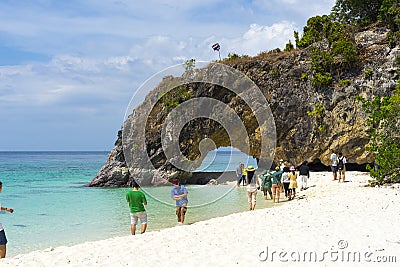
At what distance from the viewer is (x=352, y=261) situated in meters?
6.82

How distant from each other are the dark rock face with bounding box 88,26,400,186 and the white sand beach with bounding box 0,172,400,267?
56.1ft

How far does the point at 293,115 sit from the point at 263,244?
2309cm

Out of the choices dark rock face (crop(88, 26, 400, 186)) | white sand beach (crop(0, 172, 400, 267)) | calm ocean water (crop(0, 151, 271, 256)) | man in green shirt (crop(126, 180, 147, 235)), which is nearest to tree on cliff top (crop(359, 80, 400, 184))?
calm ocean water (crop(0, 151, 271, 256))

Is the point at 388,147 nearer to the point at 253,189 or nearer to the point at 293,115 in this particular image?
the point at 253,189

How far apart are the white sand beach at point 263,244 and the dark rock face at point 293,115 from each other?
1711cm

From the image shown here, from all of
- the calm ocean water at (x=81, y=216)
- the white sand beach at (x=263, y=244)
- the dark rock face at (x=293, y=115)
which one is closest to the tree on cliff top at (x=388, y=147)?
the calm ocean water at (x=81, y=216)

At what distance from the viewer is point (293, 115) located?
1198 inches

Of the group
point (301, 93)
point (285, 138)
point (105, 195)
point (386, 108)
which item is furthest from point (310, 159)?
point (105, 195)

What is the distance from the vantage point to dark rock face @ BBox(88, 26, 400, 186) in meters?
27.6

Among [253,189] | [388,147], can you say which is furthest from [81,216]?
[388,147]

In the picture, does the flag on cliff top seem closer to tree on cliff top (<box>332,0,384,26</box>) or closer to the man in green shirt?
tree on cliff top (<box>332,0,384,26</box>)

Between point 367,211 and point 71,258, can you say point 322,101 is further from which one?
→ point 71,258

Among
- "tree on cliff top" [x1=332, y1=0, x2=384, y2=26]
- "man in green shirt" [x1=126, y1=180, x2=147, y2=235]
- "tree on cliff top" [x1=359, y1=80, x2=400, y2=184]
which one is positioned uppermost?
"tree on cliff top" [x1=332, y1=0, x2=384, y2=26]

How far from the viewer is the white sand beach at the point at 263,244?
285 inches
